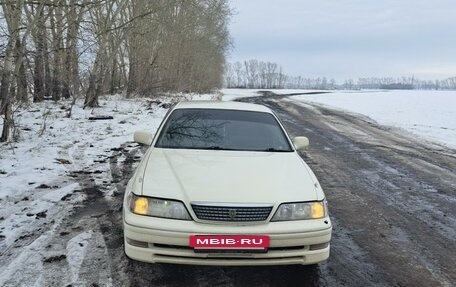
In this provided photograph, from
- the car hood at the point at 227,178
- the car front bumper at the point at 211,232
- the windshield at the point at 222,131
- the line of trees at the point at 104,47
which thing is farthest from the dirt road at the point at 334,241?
the line of trees at the point at 104,47

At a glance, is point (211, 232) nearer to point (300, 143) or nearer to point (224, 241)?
point (224, 241)

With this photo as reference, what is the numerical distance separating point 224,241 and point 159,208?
1.94 ft

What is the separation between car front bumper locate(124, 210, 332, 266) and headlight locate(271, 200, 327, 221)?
0.18 ft

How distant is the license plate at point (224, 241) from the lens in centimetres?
321

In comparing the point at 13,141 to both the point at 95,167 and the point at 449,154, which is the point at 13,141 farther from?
the point at 449,154

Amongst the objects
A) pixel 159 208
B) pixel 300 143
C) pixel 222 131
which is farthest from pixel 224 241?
pixel 300 143

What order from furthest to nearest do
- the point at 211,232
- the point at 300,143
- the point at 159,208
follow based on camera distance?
the point at 300,143, the point at 159,208, the point at 211,232

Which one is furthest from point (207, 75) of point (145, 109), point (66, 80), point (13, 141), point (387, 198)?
point (387, 198)

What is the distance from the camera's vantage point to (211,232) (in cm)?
321

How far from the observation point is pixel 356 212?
555 centimetres

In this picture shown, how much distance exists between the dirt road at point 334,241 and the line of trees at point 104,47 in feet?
10.7

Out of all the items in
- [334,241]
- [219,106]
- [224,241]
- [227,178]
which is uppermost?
[219,106]

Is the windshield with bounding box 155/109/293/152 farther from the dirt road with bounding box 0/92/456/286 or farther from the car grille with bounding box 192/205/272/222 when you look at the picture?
the car grille with bounding box 192/205/272/222

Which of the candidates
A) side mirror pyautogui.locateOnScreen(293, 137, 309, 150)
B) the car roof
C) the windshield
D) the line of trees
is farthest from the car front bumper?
the line of trees
